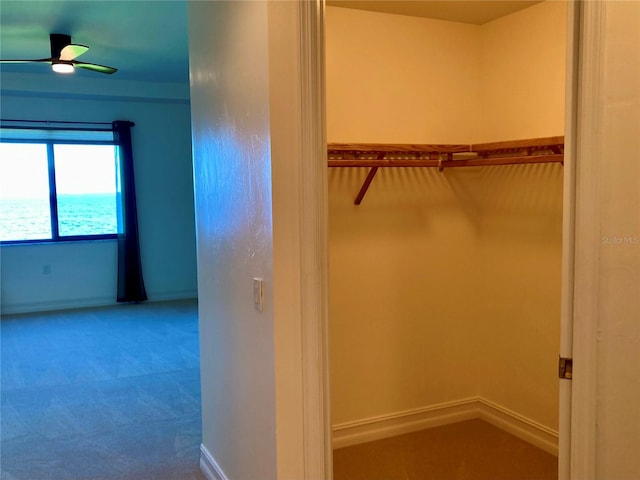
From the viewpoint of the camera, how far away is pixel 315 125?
1.84m

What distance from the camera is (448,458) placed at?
311 cm

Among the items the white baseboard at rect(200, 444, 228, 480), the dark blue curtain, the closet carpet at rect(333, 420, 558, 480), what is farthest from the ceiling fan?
the closet carpet at rect(333, 420, 558, 480)

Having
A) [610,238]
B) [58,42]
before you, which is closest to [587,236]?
[610,238]

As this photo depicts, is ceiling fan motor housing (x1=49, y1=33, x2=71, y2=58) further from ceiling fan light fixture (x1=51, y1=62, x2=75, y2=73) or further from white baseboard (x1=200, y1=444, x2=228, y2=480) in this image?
white baseboard (x1=200, y1=444, x2=228, y2=480)

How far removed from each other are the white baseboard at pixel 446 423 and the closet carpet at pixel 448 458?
0.04 meters

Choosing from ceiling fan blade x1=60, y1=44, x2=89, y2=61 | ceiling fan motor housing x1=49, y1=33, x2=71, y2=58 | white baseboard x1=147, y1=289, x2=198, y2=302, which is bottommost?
white baseboard x1=147, y1=289, x2=198, y2=302

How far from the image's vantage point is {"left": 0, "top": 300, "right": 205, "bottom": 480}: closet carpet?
9.99 feet

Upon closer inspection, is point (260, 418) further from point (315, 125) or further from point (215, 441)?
point (315, 125)

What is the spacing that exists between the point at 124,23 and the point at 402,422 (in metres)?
3.38

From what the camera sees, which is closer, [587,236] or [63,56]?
[587,236]

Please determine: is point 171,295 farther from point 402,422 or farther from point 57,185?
point 402,422

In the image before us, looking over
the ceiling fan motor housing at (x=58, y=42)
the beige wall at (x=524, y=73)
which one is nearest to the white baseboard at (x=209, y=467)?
the beige wall at (x=524, y=73)

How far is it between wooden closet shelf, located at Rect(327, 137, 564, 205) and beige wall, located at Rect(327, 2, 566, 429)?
10 cm

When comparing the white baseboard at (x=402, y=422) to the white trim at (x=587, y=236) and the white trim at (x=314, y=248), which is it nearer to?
the white trim at (x=314, y=248)
